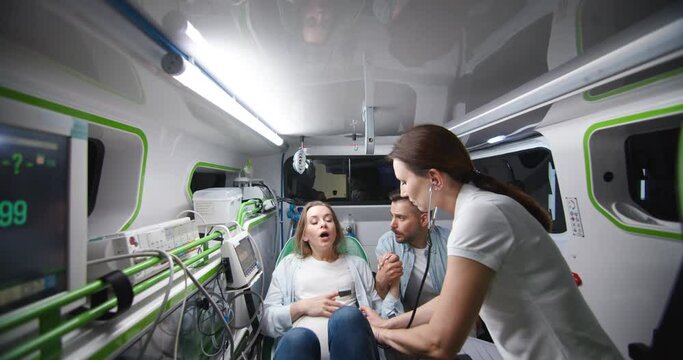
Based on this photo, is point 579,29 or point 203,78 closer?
point 579,29

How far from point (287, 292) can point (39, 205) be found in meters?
1.53

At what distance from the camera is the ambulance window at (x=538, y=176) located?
102 inches

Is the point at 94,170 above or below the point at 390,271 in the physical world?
above

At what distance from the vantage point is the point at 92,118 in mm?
1173

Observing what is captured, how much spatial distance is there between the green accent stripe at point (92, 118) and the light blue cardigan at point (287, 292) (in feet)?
3.49

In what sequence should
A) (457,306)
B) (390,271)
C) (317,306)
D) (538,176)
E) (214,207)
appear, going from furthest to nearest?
(538,176), (214,207), (390,271), (317,306), (457,306)

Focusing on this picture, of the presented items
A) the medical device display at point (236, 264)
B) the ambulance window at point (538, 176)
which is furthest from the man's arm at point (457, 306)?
the ambulance window at point (538, 176)

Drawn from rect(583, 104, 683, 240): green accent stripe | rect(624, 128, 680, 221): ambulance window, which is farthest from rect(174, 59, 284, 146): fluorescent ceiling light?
rect(624, 128, 680, 221): ambulance window

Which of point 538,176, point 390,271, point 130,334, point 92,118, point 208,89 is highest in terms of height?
point 208,89

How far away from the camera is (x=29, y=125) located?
0.56 metres

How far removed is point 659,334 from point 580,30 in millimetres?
1829

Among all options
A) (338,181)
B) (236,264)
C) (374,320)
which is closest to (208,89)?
(236,264)

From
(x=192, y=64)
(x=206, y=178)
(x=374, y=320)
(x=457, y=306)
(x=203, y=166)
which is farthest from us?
(x=206, y=178)

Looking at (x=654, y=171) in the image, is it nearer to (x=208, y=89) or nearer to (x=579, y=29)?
(x=579, y=29)
